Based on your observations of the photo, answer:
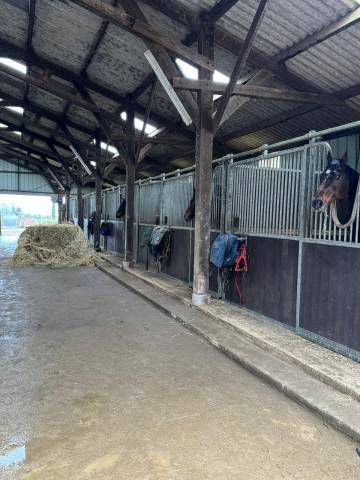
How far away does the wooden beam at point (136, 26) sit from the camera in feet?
12.7

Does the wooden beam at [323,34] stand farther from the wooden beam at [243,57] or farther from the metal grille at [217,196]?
the metal grille at [217,196]

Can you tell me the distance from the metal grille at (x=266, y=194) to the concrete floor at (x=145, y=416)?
1540mm

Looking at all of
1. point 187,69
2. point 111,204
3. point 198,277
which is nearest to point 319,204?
point 198,277

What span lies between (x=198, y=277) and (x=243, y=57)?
2620 mm

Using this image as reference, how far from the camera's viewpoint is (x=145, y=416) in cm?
217

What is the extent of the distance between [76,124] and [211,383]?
1004 cm

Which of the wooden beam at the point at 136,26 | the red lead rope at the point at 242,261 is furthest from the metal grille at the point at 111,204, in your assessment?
the red lead rope at the point at 242,261

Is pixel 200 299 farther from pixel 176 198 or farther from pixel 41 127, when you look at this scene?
pixel 41 127

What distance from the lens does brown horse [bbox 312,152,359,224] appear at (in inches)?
116

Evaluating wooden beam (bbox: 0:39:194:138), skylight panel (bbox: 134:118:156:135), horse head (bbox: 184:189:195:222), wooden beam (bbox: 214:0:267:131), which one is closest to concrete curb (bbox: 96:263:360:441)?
horse head (bbox: 184:189:195:222)

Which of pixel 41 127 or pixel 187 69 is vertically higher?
pixel 41 127

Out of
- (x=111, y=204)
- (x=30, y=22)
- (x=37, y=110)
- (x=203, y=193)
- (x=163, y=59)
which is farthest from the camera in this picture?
(x=111, y=204)

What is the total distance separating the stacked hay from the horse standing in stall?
23.4ft

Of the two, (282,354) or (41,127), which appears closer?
(282,354)
